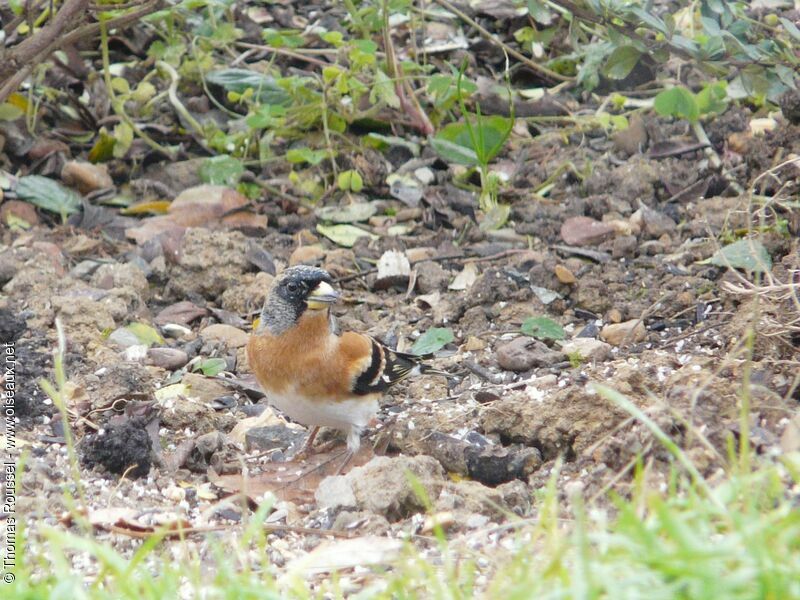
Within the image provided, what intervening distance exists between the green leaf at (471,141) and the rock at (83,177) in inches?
70.3

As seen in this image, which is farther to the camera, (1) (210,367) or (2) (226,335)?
(2) (226,335)

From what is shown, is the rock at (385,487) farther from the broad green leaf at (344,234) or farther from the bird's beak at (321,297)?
the broad green leaf at (344,234)

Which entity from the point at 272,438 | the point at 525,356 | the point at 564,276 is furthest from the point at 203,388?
the point at 564,276

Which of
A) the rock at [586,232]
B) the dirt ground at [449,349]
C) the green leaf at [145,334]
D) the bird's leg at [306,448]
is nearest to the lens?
the dirt ground at [449,349]

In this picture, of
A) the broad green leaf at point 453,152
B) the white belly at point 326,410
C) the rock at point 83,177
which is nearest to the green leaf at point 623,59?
the broad green leaf at point 453,152

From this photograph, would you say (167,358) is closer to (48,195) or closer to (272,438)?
(272,438)

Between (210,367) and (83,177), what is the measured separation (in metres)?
1.87

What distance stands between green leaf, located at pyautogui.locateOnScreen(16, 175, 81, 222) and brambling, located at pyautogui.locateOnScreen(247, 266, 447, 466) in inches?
79.3

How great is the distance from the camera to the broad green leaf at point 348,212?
239 inches

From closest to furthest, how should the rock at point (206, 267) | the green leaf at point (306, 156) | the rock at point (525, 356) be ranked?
the rock at point (525, 356) < the rock at point (206, 267) < the green leaf at point (306, 156)

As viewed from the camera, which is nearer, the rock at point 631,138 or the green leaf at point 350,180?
the green leaf at point 350,180

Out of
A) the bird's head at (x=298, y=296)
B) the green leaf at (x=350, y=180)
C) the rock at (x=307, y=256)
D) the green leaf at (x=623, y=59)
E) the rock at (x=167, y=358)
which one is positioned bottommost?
the rock at (x=307, y=256)

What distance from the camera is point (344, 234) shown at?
19.5ft

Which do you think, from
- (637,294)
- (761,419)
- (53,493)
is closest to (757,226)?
(637,294)
